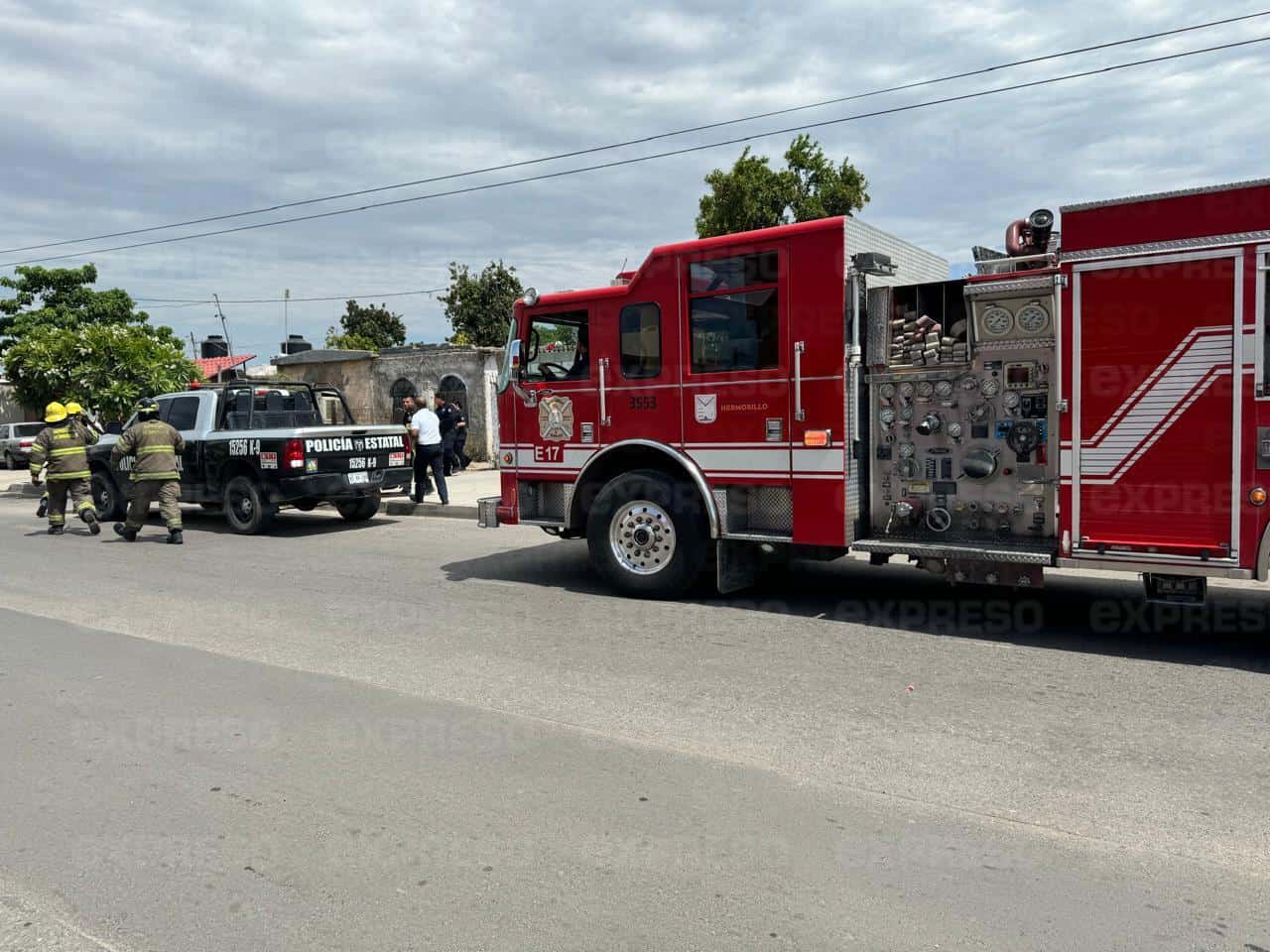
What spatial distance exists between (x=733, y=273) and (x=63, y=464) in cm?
990

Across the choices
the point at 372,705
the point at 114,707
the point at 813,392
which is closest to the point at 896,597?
the point at 813,392

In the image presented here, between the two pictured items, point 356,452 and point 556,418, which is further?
point 356,452

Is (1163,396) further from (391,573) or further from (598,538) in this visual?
(391,573)

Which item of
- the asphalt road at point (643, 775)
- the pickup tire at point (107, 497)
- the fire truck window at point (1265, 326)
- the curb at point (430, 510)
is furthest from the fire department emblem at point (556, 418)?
the pickup tire at point (107, 497)

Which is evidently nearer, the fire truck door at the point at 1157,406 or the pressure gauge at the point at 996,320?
the fire truck door at the point at 1157,406

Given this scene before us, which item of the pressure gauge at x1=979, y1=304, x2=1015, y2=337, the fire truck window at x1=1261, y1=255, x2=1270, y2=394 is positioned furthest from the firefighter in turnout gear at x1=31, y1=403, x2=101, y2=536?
the fire truck window at x1=1261, y1=255, x2=1270, y2=394

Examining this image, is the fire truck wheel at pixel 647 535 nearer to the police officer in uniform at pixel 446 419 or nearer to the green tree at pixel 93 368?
the police officer in uniform at pixel 446 419

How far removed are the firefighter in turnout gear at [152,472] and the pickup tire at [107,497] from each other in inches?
95.2

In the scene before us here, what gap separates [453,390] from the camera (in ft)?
73.3

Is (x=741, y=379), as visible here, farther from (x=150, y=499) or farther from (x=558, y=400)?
(x=150, y=499)

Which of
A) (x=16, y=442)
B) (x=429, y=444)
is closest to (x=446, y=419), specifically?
(x=429, y=444)

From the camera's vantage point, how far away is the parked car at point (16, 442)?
3034 cm

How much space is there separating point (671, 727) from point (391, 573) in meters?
5.14

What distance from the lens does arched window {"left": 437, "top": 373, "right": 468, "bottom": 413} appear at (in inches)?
872
